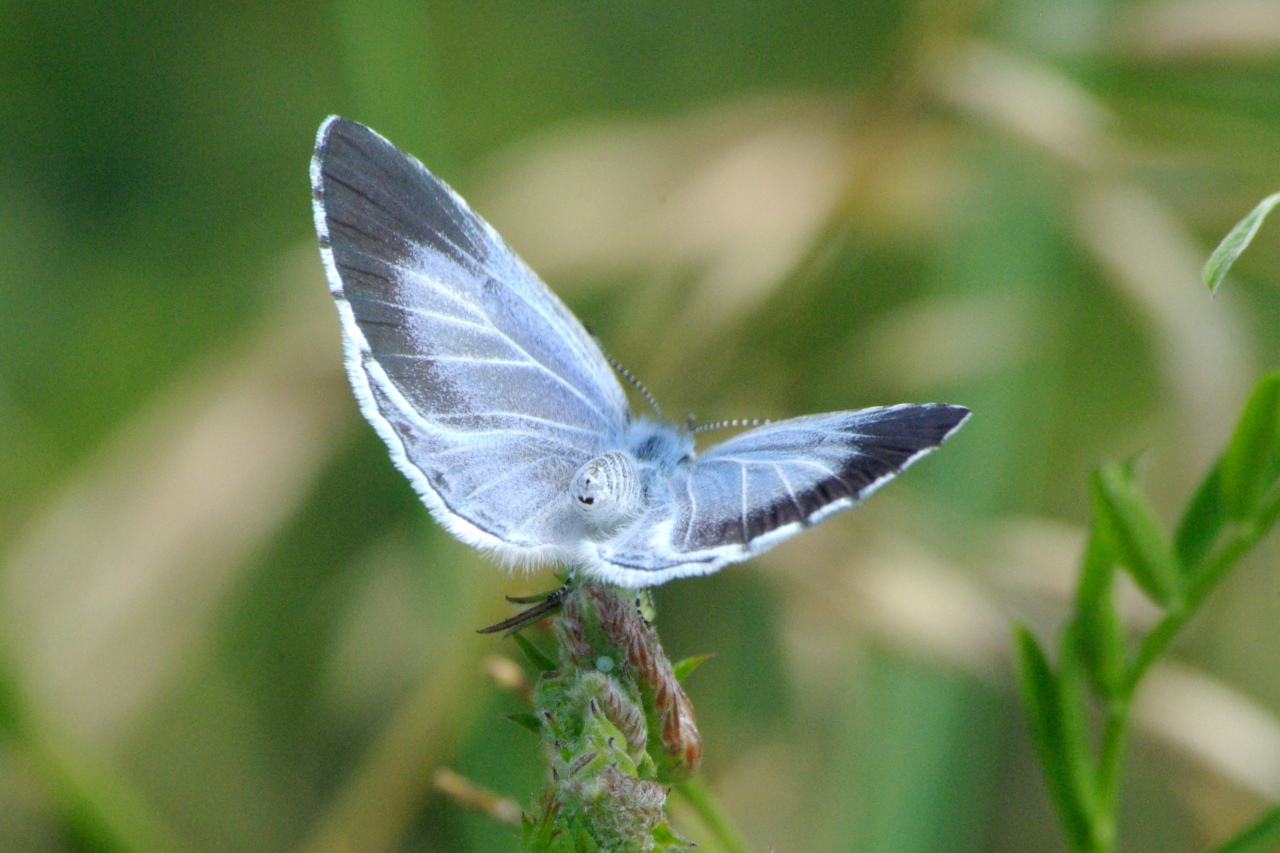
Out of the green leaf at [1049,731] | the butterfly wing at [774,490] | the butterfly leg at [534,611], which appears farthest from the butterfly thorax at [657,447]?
the green leaf at [1049,731]

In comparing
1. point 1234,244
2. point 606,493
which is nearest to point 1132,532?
point 1234,244

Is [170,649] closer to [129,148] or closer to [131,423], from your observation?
[131,423]

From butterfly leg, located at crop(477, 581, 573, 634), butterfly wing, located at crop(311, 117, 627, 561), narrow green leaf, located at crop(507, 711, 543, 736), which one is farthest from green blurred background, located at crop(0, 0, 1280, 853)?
narrow green leaf, located at crop(507, 711, 543, 736)

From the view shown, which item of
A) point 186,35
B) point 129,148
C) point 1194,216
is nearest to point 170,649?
point 129,148

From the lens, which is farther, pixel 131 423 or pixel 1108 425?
pixel 1108 425

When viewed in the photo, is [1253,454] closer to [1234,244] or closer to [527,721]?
[1234,244]

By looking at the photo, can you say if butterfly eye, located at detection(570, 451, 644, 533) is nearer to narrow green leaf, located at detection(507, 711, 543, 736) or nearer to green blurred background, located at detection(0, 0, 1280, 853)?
narrow green leaf, located at detection(507, 711, 543, 736)
